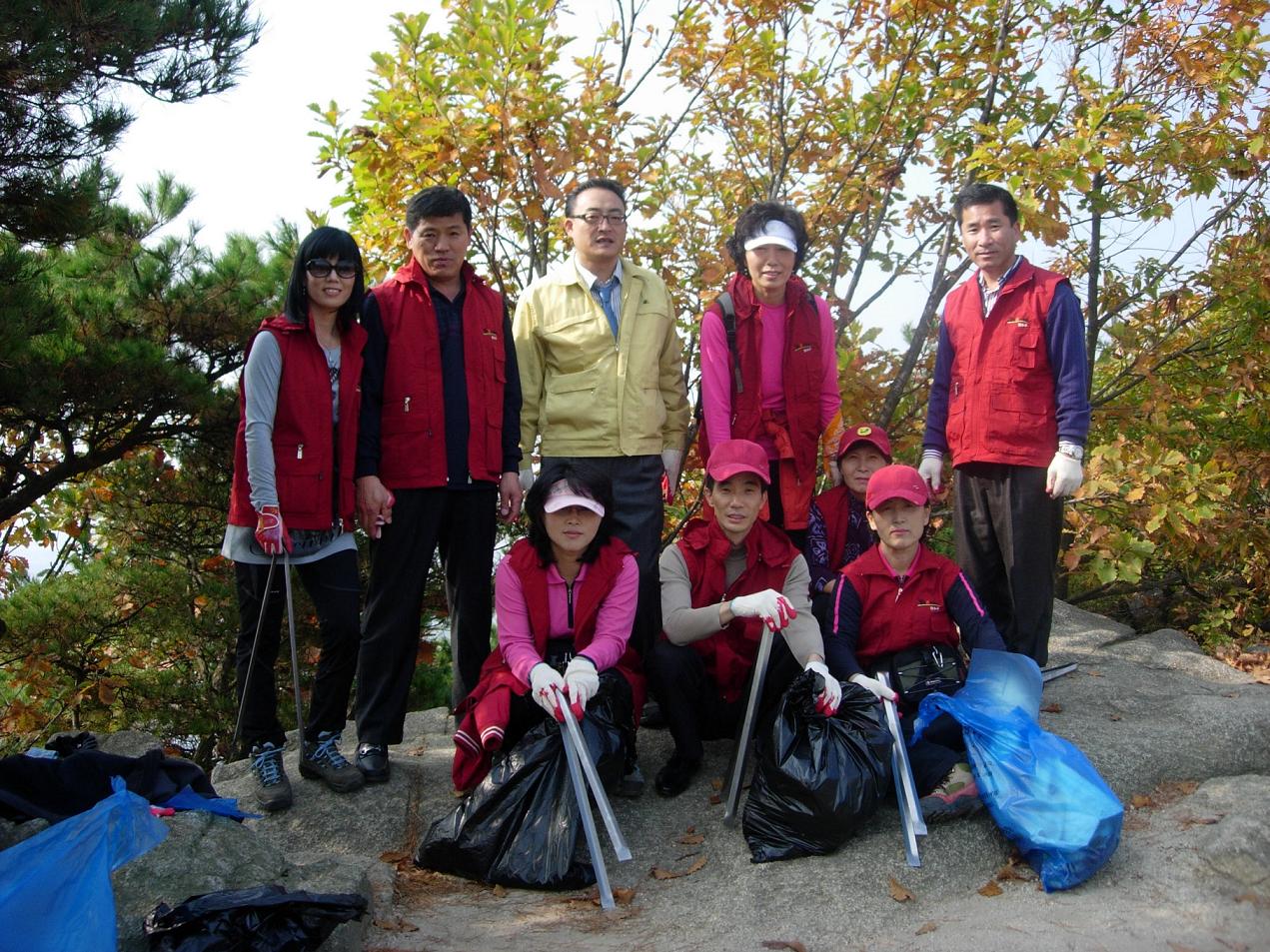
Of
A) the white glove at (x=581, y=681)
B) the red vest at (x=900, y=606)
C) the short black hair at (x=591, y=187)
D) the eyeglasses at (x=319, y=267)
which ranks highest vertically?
the short black hair at (x=591, y=187)

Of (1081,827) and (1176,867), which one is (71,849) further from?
(1176,867)

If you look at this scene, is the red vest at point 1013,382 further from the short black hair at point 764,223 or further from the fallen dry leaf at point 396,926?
the fallen dry leaf at point 396,926

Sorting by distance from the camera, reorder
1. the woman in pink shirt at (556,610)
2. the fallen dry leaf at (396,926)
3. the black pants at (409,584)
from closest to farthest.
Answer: the fallen dry leaf at (396,926) < the woman in pink shirt at (556,610) < the black pants at (409,584)

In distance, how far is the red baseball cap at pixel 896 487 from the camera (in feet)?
12.5

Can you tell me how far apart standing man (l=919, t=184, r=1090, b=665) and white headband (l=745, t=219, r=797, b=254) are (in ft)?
2.31

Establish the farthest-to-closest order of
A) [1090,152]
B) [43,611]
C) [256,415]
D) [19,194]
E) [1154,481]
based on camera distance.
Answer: [43,611]
[1154,481]
[1090,152]
[19,194]
[256,415]

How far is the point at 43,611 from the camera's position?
6199 millimetres

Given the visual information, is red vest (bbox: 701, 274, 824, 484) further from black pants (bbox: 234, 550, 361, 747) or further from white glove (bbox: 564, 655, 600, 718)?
black pants (bbox: 234, 550, 361, 747)

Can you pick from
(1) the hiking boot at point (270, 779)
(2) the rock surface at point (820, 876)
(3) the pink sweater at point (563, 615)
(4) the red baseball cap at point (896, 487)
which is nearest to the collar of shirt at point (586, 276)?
(3) the pink sweater at point (563, 615)

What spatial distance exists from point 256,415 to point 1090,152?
3579 millimetres

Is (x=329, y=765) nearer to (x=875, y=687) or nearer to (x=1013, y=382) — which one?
(x=875, y=687)

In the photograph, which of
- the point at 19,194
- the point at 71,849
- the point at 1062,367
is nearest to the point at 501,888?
the point at 71,849

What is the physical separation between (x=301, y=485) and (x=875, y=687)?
6.90 feet

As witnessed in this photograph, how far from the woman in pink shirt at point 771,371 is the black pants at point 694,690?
0.69 metres
